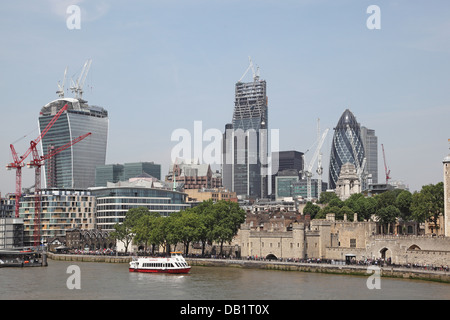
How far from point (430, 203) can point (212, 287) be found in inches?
1989

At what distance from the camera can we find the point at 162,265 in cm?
9525

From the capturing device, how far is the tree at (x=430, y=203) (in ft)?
363

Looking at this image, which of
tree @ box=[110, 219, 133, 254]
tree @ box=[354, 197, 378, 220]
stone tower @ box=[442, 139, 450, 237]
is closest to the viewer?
stone tower @ box=[442, 139, 450, 237]

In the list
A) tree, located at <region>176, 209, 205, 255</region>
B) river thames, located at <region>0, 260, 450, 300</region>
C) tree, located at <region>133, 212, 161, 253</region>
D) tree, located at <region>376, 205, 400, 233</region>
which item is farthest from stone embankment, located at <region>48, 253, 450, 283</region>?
tree, located at <region>376, 205, 400, 233</region>

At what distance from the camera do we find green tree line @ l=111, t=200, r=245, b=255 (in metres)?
114

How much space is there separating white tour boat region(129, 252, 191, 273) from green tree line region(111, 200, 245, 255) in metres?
16.3

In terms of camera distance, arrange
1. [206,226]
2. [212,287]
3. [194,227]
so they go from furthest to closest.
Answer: [206,226] < [194,227] < [212,287]

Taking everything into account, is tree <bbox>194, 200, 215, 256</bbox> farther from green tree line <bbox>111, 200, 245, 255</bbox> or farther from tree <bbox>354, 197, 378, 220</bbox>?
tree <bbox>354, 197, 378, 220</bbox>

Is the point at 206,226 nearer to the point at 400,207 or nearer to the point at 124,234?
the point at 124,234

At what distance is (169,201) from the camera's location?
190750mm

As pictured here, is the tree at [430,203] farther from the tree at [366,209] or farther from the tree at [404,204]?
the tree at [366,209]

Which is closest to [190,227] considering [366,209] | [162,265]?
[162,265]
